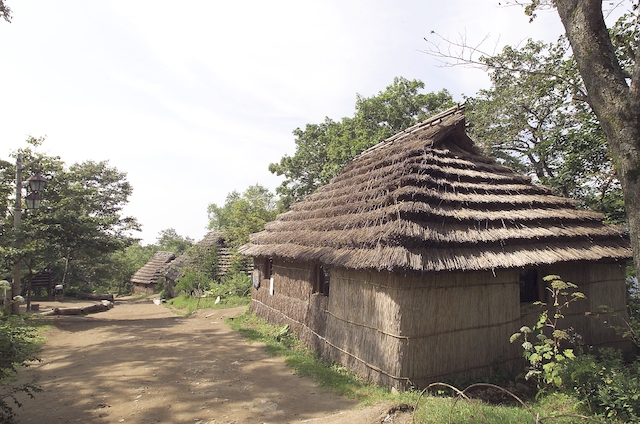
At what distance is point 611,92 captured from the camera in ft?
15.2

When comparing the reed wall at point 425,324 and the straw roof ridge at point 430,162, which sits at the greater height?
the straw roof ridge at point 430,162

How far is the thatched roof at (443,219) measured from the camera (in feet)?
21.3

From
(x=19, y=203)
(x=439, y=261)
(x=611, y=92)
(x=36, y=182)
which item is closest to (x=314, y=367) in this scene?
(x=439, y=261)

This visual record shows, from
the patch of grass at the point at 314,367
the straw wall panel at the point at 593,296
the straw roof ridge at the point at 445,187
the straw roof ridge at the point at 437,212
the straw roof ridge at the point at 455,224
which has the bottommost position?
the patch of grass at the point at 314,367

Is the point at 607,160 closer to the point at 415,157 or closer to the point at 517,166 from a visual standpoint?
the point at 517,166

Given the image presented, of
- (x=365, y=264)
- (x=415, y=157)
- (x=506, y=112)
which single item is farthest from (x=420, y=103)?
(x=365, y=264)

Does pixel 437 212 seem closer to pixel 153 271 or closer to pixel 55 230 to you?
pixel 55 230

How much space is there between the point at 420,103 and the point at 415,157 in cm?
1334

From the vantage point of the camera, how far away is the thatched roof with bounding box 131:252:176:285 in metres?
29.7

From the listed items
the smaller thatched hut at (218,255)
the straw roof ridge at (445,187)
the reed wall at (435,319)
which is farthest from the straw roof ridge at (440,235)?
the smaller thatched hut at (218,255)

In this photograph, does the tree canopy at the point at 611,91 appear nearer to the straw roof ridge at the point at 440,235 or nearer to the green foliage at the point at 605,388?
the green foliage at the point at 605,388

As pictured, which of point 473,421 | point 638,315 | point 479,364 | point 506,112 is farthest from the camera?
point 506,112

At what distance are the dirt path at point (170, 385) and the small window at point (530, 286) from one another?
221 inches

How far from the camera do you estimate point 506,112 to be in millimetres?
14961
